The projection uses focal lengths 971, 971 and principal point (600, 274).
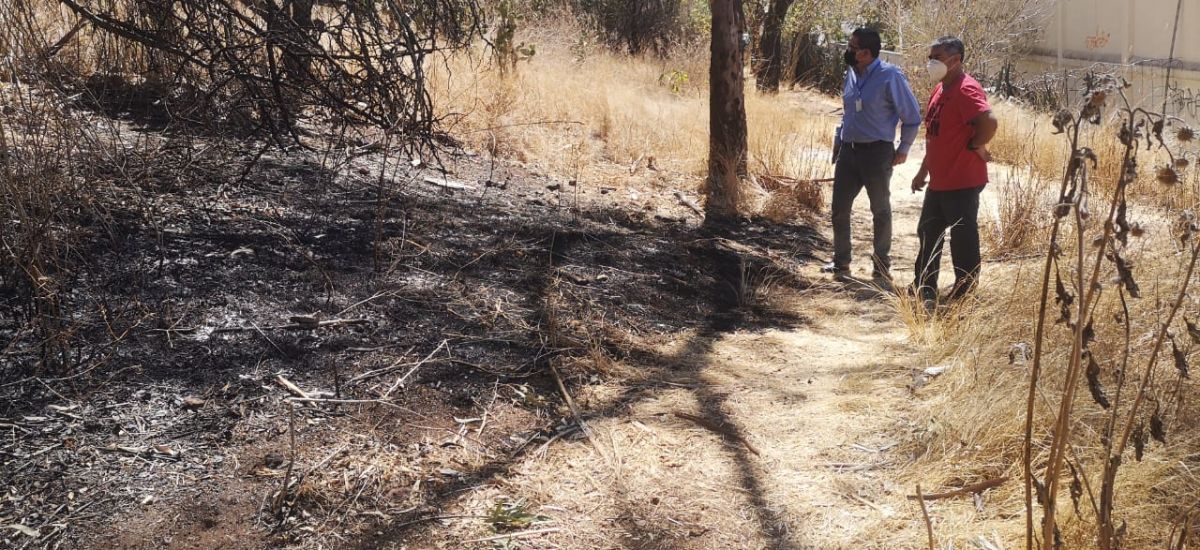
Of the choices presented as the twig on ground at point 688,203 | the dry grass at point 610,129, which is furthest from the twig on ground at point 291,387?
the twig on ground at point 688,203

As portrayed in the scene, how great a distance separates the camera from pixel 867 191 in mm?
6363

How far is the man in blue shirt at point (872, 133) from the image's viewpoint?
610 centimetres

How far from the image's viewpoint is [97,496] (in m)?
3.01

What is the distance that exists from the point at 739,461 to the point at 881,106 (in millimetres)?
3237

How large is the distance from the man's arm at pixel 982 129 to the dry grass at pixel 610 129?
2834 millimetres

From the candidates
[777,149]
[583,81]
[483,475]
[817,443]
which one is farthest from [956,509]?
[583,81]

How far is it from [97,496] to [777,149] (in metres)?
7.42

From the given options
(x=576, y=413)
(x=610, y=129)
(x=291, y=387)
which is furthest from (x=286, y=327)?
(x=610, y=129)

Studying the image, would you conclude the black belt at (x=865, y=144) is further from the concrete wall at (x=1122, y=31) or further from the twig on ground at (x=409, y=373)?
the concrete wall at (x=1122, y=31)

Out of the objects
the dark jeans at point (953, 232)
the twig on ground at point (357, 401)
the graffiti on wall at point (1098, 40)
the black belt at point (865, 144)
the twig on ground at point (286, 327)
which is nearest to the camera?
the twig on ground at point (357, 401)

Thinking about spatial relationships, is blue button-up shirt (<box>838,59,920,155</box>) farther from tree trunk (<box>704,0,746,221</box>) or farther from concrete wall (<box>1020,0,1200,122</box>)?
concrete wall (<box>1020,0,1200,122</box>)

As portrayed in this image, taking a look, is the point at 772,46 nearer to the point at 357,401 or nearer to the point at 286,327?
the point at 286,327

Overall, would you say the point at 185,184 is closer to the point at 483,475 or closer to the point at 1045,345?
the point at 483,475

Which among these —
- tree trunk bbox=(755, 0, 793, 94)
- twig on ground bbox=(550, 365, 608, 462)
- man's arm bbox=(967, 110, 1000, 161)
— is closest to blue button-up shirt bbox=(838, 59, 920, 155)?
man's arm bbox=(967, 110, 1000, 161)
